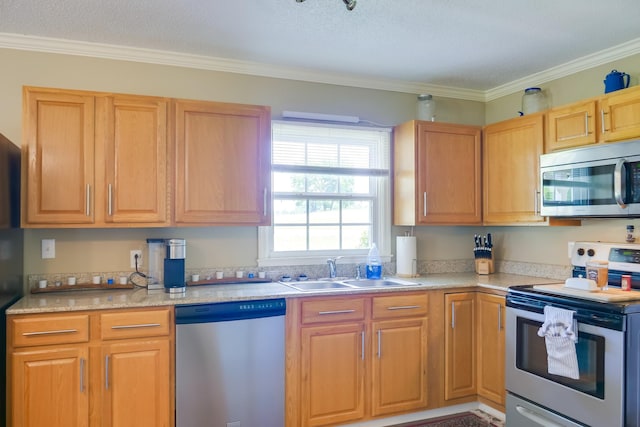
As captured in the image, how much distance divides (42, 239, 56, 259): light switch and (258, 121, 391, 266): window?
4.38ft

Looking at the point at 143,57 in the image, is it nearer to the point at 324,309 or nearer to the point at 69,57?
the point at 69,57

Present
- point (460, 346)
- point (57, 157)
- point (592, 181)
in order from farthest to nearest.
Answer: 1. point (460, 346)
2. point (592, 181)
3. point (57, 157)

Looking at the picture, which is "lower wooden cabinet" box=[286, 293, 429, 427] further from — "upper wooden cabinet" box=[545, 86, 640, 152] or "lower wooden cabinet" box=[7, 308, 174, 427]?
"upper wooden cabinet" box=[545, 86, 640, 152]

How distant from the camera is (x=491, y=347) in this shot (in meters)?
3.15

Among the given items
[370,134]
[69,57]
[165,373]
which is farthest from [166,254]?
[370,134]

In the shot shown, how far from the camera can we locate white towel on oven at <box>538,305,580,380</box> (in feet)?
7.81

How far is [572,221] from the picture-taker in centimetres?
321

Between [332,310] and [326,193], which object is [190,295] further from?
[326,193]

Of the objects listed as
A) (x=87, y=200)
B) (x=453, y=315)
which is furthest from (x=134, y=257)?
(x=453, y=315)

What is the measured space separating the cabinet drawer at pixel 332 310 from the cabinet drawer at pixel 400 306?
116 millimetres

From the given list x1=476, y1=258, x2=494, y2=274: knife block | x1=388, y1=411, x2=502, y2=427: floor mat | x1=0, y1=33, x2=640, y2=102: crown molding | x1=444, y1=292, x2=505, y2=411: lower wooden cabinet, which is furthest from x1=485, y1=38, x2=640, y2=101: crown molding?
x1=388, y1=411, x2=502, y2=427: floor mat

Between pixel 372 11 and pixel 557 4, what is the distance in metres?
0.98

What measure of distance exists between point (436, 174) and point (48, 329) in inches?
108

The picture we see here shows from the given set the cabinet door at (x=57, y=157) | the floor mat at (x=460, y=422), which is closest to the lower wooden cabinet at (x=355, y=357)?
the floor mat at (x=460, y=422)
